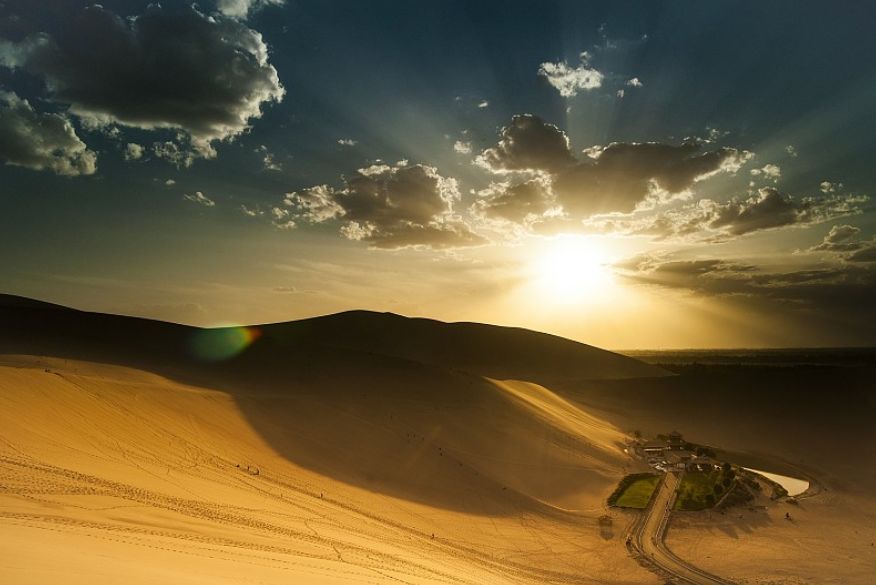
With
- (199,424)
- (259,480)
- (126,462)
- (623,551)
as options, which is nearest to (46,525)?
(126,462)

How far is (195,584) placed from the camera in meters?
7.46

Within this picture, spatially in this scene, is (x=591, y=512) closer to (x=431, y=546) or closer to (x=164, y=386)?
(x=431, y=546)

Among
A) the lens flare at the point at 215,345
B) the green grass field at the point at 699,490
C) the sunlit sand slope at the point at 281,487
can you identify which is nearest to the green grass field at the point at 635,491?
the sunlit sand slope at the point at 281,487

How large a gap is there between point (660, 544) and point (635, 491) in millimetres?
6588

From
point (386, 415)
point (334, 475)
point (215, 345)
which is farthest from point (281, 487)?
point (215, 345)

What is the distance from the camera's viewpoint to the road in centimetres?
1764

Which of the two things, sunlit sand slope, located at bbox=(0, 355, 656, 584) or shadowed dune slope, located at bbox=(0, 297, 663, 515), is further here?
shadowed dune slope, located at bbox=(0, 297, 663, 515)

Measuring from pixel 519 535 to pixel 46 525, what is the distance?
15.5 meters

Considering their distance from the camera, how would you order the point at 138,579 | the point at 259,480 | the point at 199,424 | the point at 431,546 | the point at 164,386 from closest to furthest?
1. the point at 138,579
2. the point at 431,546
3. the point at 259,480
4. the point at 199,424
5. the point at 164,386

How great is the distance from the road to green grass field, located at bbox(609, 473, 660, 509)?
1.33ft

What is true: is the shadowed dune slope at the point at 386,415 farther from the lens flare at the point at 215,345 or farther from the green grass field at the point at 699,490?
the green grass field at the point at 699,490

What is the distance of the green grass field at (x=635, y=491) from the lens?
25.1 m

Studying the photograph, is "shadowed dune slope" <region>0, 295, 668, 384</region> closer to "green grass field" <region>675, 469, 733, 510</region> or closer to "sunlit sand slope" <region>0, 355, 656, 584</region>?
"sunlit sand slope" <region>0, 355, 656, 584</region>

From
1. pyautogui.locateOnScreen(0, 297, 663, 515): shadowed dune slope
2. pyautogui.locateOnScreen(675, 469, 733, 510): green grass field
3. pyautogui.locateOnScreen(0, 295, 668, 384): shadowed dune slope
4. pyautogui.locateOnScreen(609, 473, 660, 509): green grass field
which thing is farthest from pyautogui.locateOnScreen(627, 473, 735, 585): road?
pyautogui.locateOnScreen(0, 295, 668, 384): shadowed dune slope
